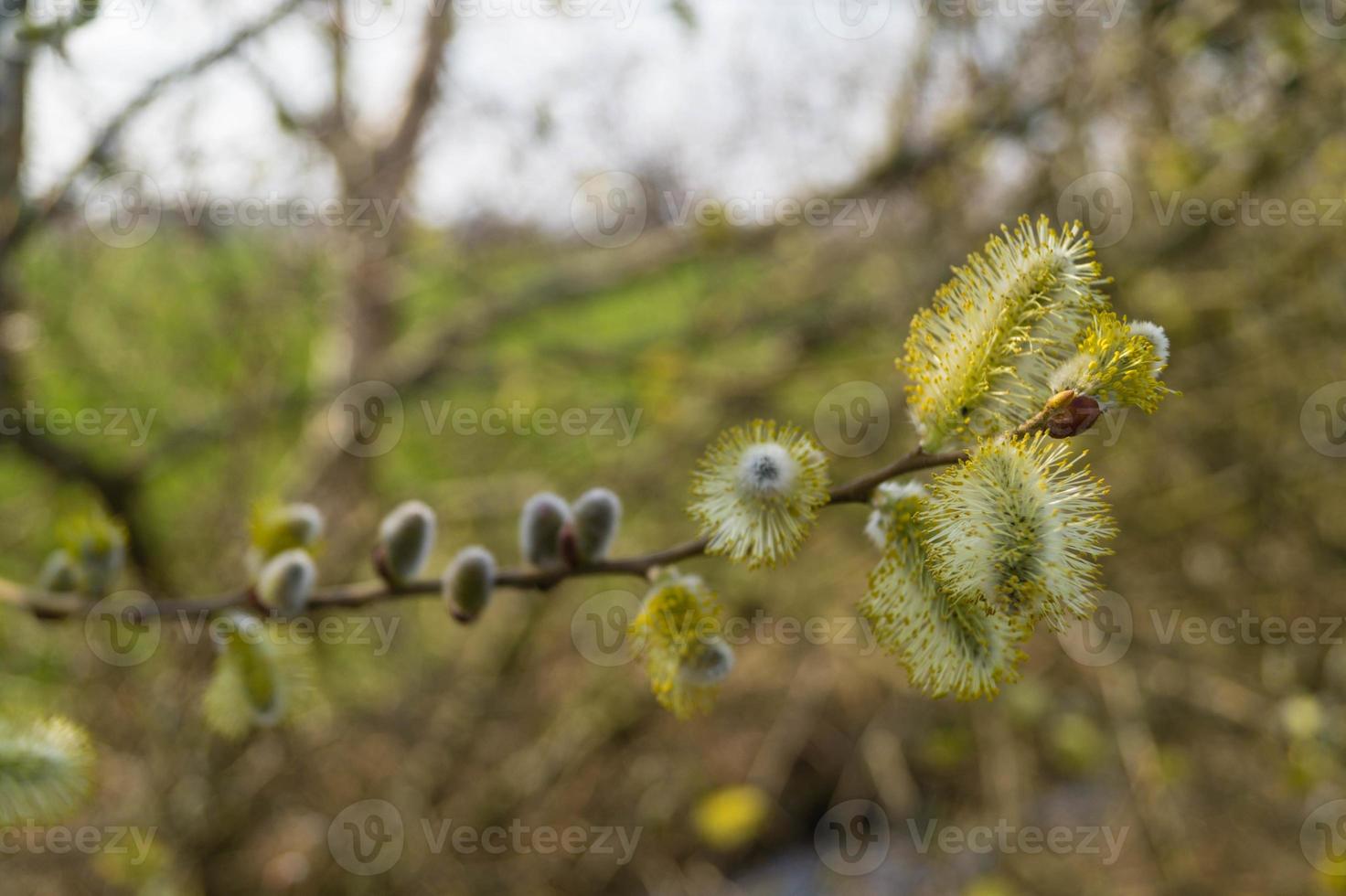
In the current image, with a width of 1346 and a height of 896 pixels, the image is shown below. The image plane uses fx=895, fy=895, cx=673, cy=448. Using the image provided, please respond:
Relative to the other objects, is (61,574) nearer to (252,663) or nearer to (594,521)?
(252,663)

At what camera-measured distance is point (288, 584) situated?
101 cm

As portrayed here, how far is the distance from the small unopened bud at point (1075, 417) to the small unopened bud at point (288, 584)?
80 cm

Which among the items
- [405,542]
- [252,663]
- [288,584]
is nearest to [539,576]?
[405,542]

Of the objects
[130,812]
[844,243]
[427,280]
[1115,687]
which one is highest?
[844,243]

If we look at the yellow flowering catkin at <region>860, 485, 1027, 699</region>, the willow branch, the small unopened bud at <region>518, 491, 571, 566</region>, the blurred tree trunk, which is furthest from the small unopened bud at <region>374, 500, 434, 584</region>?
the blurred tree trunk

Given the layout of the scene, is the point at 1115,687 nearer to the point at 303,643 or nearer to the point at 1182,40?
the point at 1182,40

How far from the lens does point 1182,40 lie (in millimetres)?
2188

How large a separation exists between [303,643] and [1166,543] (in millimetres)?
2850

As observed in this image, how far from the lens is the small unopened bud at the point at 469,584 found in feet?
3.17

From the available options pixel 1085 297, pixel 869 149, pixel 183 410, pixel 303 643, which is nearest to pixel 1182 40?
pixel 869 149

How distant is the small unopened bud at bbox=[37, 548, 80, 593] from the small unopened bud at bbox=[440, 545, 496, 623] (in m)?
0.51

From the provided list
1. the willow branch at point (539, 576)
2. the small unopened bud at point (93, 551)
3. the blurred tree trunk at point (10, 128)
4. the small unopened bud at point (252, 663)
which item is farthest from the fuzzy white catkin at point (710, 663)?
the blurred tree trunk at point (10, 128)

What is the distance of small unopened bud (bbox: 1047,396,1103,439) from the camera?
72 centimetres

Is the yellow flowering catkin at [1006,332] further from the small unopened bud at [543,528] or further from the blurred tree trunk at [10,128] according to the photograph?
the blurred tree trunk at [10,128]
